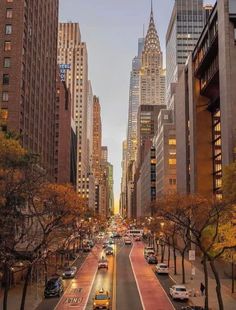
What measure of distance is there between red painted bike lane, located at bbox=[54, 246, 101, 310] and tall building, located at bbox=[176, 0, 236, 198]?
24123mm

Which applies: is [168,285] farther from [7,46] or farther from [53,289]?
[7,46]

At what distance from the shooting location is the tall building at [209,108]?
6694 cm

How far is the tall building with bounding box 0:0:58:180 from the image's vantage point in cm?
8519

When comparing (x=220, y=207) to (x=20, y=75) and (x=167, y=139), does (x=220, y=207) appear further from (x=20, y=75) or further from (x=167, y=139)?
(x=167, y=139)

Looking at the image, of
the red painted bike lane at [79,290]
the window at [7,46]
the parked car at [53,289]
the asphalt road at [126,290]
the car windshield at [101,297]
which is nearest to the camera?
the car windshield at [101,297]

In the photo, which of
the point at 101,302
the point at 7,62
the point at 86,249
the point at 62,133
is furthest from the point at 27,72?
the point at 62,133

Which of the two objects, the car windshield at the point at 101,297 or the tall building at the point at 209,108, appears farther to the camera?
the tall building at the point at 209,108

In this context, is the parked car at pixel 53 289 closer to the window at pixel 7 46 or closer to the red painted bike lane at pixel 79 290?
the red painted bike lane at pixel 79 290

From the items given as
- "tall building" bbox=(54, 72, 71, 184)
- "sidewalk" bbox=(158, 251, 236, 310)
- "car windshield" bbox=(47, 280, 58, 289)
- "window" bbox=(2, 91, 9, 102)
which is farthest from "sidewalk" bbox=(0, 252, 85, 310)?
"tall building" bbox=(54, 72, 71, 184)

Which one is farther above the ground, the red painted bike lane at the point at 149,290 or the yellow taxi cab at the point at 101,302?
the yellow taxi cab at the point at 101,302

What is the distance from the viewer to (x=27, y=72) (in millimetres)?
92875

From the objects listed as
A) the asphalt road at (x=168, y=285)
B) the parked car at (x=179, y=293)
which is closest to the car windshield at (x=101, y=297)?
the asphalt road at (x=168, y=285)

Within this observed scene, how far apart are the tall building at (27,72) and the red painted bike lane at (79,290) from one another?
17.8 meters

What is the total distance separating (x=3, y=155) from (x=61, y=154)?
482ft
